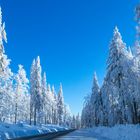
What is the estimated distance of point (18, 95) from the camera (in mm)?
72875

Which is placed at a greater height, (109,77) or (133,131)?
(109,77)

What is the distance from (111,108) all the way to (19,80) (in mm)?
27110

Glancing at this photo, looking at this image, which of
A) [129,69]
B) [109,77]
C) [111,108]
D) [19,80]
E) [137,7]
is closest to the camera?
[137,7]

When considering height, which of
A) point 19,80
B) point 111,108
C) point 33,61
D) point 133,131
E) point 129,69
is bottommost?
point 133,131

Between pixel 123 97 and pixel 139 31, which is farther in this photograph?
pixel 123 97

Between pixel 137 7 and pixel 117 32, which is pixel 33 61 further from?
pixel 137 7

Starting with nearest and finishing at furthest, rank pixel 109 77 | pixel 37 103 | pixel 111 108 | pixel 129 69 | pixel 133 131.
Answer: pixel 133 131
pixel 129 69
pixel 109 77
pixel 111 108
pixel 37 103

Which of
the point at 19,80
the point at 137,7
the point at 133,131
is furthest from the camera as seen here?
the point at 19,80

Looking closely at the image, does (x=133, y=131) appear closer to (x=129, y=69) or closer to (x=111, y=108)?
(x=129, y=69)

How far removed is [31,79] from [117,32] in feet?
108

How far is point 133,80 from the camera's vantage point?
136 feet

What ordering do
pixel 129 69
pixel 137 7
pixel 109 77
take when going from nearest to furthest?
pixel 137 7 < pixel 129 69 < pixel 109 77

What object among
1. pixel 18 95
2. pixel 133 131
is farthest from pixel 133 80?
pixel 18 95

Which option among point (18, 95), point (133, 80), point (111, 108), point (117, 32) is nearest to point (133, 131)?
point (133, 80)
